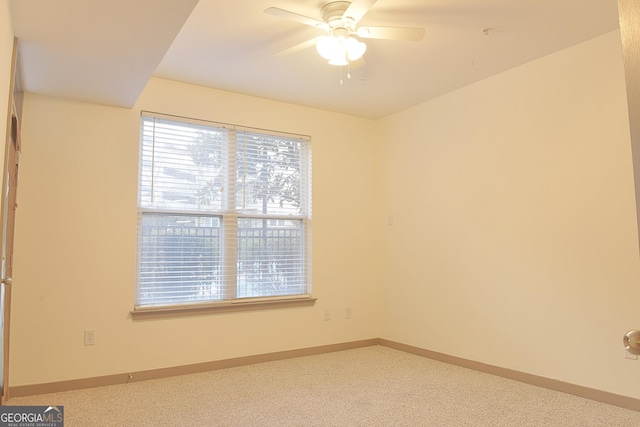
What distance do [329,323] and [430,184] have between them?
1.81 m

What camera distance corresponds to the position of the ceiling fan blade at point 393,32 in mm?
2617

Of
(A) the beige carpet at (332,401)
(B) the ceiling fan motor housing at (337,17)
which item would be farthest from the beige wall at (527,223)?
(B) the ceiling fan motor housing at (337,17)

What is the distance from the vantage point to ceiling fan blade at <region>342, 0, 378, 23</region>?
7.71 feet

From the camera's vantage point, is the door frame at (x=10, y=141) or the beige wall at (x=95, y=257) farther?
the beige wall at (x=95, y=257)

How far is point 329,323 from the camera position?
457cm

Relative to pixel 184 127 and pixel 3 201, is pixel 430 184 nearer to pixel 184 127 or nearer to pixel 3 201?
pixel 184 127

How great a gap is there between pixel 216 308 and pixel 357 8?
277cm

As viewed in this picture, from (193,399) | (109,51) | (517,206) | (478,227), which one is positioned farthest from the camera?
(478,227)

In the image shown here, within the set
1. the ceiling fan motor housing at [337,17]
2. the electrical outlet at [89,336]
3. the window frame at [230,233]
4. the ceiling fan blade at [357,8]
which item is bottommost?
the electrical outlet at [89,336]

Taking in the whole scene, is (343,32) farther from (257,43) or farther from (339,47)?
(257,43)

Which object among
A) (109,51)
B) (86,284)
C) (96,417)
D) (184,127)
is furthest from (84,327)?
(109,51)

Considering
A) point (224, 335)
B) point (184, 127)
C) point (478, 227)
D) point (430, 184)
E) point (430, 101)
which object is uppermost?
point (430, 101)

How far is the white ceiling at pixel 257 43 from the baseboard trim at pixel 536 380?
8.35 ft

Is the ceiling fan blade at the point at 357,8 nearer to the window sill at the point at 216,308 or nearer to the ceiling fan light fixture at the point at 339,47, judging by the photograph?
the ceiling fan light fixture at the point at 339,47
